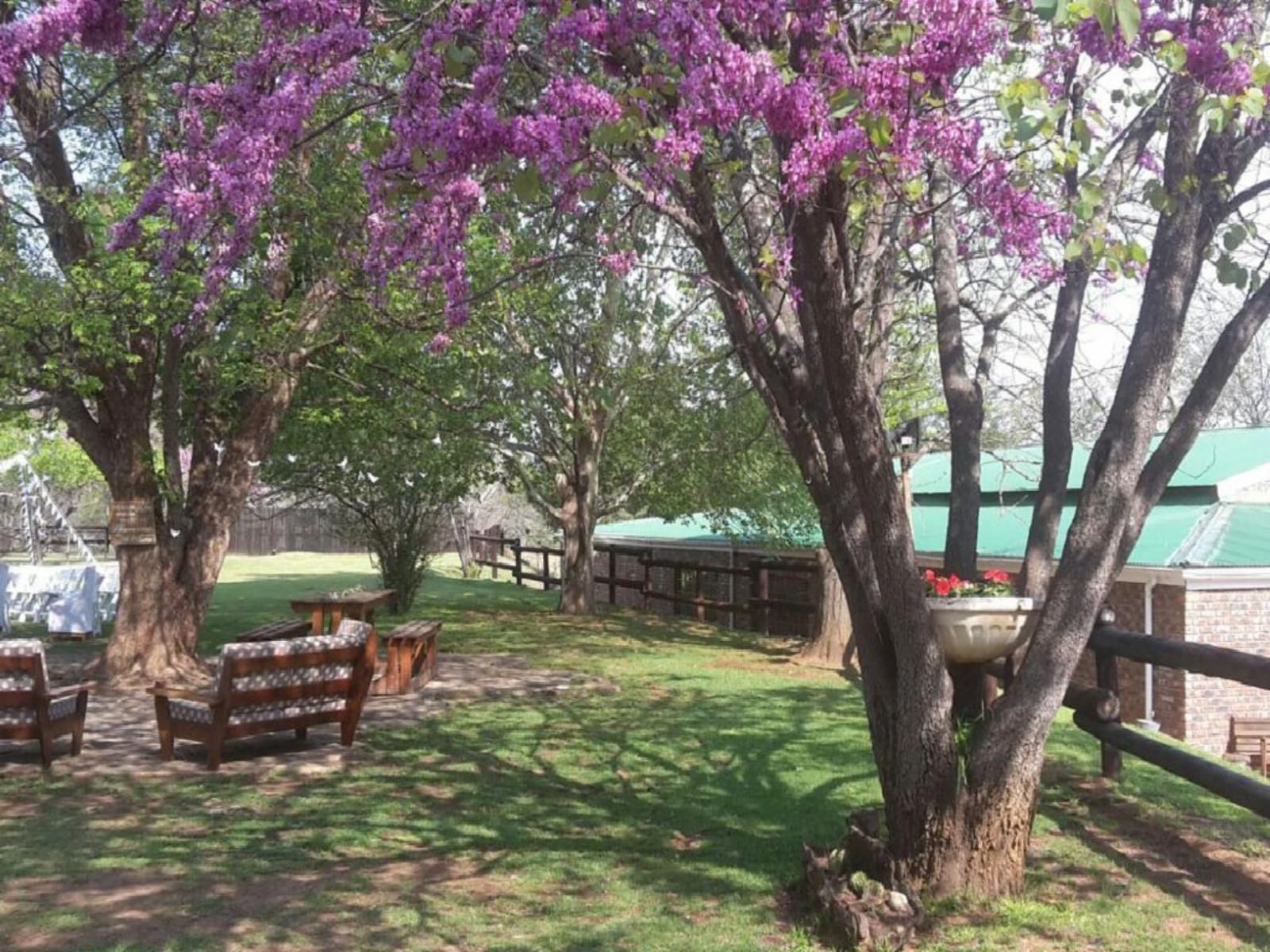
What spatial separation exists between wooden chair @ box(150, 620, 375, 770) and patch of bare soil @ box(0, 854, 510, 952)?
2271 millimetres

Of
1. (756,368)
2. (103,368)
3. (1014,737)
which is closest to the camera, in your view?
(1014,737)

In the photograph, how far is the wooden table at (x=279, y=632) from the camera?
11.0 m

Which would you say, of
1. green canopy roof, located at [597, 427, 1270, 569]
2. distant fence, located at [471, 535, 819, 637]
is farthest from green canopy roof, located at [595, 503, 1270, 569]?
distant fence, located at [471, 535, 819, 637]

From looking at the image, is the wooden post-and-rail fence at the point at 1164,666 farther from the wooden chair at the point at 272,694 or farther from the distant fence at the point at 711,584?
the distant fence at the point at 711,584

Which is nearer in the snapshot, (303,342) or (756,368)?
(756,368)

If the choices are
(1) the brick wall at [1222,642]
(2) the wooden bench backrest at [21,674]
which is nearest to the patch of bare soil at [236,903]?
(2) the wooden bench backrest at [21,674]

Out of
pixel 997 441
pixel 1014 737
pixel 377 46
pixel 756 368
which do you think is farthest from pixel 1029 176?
pixel 997 441

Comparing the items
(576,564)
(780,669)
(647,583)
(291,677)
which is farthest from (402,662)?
(647,583)

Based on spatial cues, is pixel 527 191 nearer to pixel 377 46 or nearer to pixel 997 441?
pixel 377 46

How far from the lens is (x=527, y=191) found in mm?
3854

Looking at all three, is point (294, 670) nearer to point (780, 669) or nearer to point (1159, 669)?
point (780, 669)

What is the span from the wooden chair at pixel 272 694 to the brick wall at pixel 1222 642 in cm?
933

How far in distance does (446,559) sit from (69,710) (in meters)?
40.3

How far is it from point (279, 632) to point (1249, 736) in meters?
10.2
